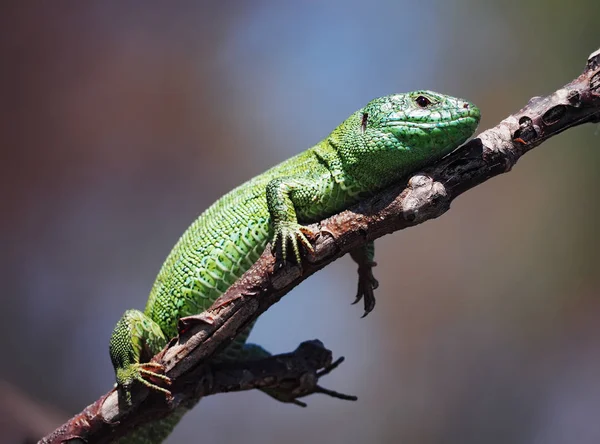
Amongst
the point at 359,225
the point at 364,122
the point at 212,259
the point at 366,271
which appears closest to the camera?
the point at 359,225

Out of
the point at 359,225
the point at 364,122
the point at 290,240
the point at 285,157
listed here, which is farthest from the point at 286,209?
the point at 285,157

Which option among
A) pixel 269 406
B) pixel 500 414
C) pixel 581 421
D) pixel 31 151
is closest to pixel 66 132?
pixel 31 151

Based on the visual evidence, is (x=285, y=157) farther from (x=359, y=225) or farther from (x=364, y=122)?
(x=359, y=225)

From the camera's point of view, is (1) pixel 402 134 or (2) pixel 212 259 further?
(2) pixel 212 259

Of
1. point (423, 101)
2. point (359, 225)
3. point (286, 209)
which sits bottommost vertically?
point (359, 225)

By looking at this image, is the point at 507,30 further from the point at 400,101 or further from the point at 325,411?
the point at 325,411

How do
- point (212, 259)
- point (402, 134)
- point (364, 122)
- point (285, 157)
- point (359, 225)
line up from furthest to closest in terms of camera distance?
point (285, 157)
point (212, 259)
point (364, 122)
point (402, 134)
point (359, 225)

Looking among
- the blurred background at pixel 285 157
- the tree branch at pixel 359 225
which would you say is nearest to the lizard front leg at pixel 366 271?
the tree branch at pixel 359 225

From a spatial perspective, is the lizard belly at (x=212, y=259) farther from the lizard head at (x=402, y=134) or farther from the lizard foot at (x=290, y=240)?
the lizard head at (x=402, y=134)
